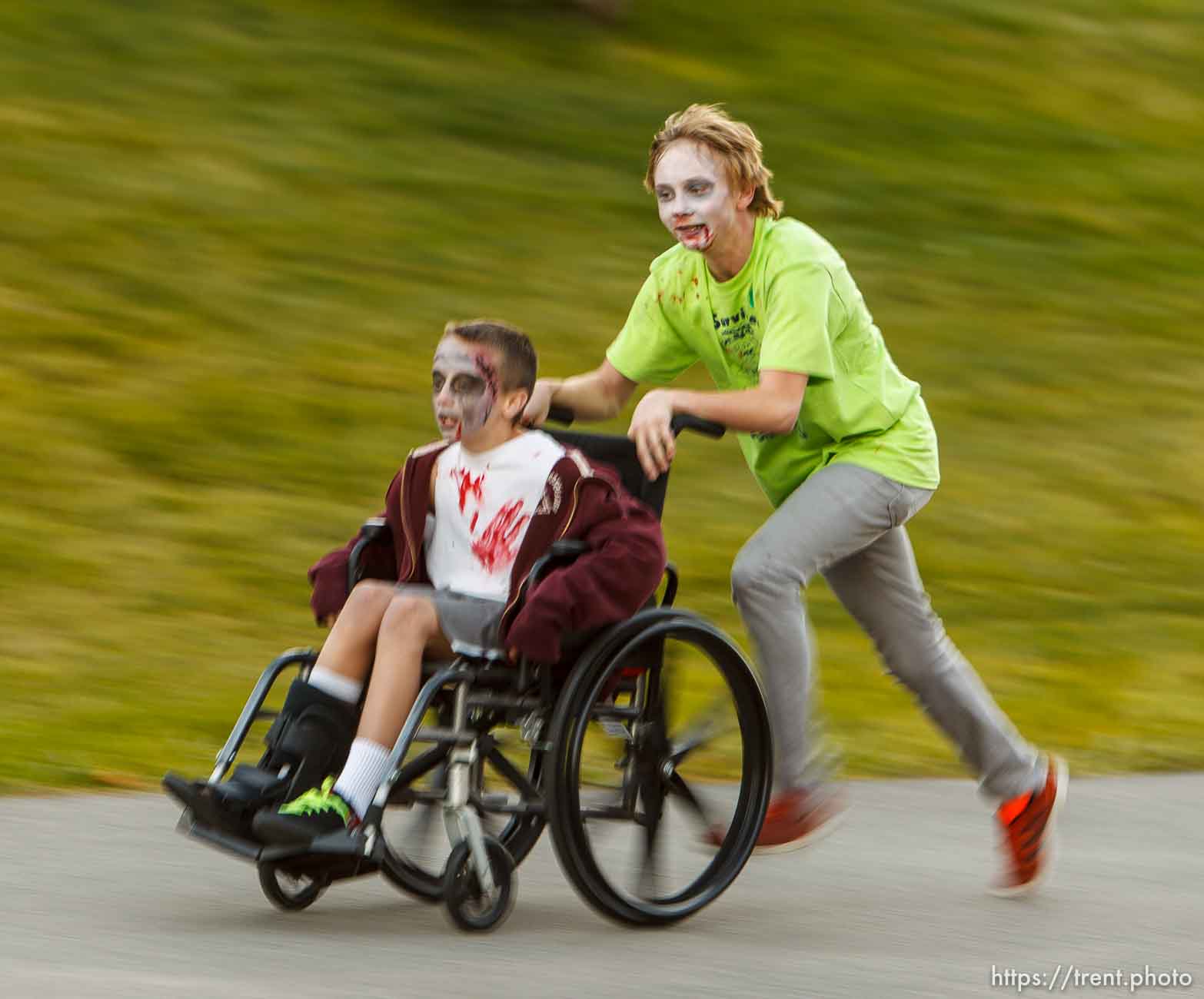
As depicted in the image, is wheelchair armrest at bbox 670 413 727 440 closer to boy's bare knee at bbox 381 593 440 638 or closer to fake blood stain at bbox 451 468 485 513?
fake blood stain at bbox 451 468 485 513

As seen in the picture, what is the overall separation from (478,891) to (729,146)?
Answer: 1705 mm

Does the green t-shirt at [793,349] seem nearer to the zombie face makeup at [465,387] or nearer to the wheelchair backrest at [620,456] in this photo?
the wheelchair backrest at [620,456]

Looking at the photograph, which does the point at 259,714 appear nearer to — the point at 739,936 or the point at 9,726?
the point at 739,936

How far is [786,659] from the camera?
499cm

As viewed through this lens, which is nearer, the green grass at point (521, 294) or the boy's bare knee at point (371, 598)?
the boy's bare knee at point (371, 598)

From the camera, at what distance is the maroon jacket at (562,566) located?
4488mm

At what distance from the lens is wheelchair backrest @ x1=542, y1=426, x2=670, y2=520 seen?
4.91m

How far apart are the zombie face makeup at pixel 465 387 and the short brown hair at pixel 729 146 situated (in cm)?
61

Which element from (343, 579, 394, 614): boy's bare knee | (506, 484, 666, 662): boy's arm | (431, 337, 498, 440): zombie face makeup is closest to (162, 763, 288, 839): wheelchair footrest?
(343, 579, 394, 614): boy's bare knee

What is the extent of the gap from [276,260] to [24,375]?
1882 mm

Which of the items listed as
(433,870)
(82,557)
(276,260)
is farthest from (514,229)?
(433,870)

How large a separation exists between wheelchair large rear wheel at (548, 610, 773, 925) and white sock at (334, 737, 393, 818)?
34cm

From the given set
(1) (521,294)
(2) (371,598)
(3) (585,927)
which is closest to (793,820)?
(3) (585,927)

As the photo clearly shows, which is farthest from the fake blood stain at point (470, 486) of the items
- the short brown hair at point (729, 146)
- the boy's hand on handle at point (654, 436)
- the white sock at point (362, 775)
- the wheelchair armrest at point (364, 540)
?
the short brown hair at point (729, 146)
